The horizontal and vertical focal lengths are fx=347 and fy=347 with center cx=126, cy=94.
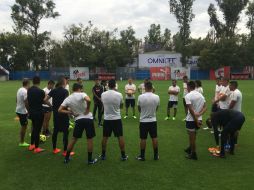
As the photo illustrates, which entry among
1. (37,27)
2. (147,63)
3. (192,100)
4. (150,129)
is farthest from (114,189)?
(37,27)

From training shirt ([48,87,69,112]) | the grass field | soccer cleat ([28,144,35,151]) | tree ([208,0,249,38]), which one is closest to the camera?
the grass field

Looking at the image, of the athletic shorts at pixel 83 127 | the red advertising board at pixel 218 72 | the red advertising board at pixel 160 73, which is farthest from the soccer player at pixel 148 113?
the red advertising board at pixel 218 72

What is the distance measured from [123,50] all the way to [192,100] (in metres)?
63.1

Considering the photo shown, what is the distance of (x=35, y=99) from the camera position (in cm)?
969

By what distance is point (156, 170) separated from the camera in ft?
26.9

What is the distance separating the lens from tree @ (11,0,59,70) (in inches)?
2800

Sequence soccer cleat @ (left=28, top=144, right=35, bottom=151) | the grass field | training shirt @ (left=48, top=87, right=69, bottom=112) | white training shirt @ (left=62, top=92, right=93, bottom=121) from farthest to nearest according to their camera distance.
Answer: soccer cleat @ (left=28, top=144, right=35, bottom=151) < training shirt @ (left=48, top=87, right=69, bottom=112) < white training shirt @ (left=62, top=92, right=93, bottom=121) < the grass field

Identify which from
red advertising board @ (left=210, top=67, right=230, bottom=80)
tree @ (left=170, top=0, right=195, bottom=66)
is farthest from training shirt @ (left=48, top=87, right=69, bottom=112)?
tree @ (left=170, top=0, right=195, bottom=66)

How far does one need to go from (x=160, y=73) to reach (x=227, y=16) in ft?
69.9

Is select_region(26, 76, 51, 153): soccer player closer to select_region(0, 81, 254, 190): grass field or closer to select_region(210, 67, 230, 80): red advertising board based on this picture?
select_region(0, 81, 254, 190): grass field

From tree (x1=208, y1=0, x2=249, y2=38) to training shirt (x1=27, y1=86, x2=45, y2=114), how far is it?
6736 centimetres

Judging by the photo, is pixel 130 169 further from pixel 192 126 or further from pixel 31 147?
pixel 31 147

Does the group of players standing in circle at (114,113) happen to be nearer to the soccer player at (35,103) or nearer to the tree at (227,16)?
the soccer player at (35,103)

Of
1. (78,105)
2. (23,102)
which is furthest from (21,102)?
(78,105)
